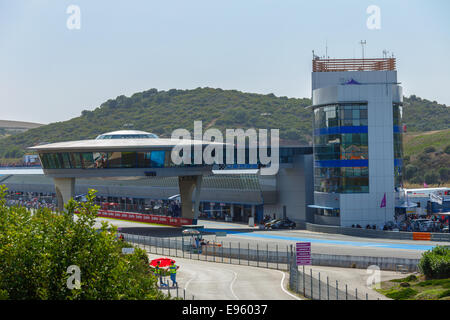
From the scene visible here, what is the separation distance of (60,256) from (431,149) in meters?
173

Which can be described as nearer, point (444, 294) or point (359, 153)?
point (444, 294)

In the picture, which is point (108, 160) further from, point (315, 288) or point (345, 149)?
point (315, 288)

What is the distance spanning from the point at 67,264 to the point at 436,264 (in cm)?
2983

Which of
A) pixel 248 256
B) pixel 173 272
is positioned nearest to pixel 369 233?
pixel 248 256

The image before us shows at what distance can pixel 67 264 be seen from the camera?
1894 centimetres

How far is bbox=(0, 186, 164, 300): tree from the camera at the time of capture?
18.7m

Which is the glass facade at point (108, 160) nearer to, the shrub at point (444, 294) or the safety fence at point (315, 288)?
the safety fence at point (315, 288)

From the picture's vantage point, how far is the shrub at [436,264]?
41594 millimetres

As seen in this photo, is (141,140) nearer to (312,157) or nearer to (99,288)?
(312,157)

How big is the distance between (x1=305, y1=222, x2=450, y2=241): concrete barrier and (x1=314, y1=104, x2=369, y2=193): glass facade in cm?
472

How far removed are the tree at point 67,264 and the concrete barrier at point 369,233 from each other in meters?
46.4

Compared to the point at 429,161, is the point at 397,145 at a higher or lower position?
lower

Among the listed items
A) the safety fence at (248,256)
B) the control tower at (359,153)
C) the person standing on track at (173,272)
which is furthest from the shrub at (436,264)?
the control tower at (359,153)
